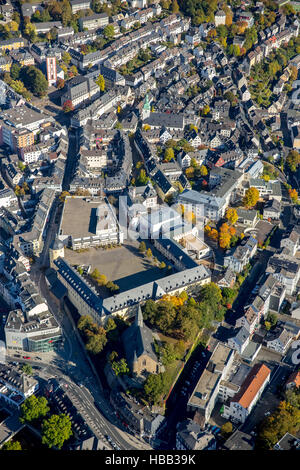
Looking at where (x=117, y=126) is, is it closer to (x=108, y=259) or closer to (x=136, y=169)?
(x=136, y=169)

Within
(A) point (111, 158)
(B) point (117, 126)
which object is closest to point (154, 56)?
(B) point (117, 126)

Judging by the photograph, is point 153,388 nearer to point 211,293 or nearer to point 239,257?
point 211,293

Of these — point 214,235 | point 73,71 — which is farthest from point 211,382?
point 73,71

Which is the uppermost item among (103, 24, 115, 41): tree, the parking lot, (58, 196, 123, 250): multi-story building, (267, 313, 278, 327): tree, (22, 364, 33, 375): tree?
(103, 24, 115, 41): tree

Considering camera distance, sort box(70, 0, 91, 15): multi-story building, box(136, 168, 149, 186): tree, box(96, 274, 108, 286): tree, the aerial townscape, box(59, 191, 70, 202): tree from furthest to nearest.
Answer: box(70, 0, 91, 15): multi-story building, box(136, 168, 149, 186): tree, box(59, 191, 70, 202): tree, box(96, 274, 108, 286): tree, the aerial townscape

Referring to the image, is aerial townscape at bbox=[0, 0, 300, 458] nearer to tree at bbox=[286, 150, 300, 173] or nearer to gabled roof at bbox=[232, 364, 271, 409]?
gabled roof at bbox=[232, 364, 271, 409]

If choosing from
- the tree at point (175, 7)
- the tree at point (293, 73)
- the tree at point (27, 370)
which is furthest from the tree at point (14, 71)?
the tree at point (27, 370)

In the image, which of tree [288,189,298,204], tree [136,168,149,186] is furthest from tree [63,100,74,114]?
tree [288,189,298,204]
